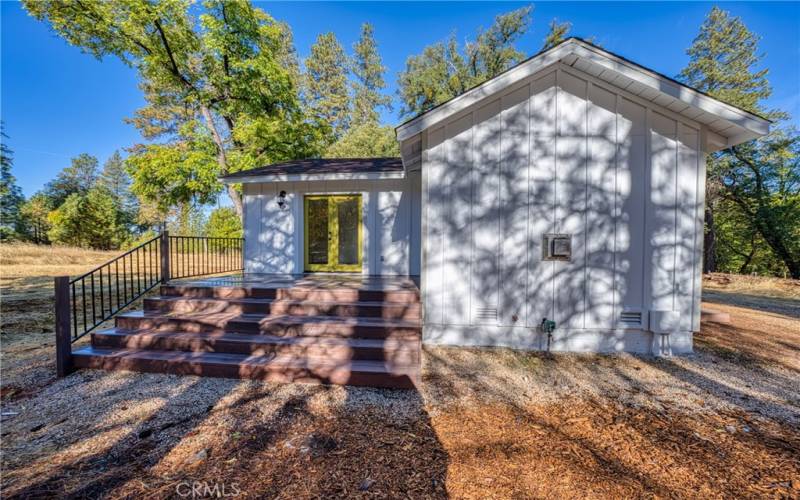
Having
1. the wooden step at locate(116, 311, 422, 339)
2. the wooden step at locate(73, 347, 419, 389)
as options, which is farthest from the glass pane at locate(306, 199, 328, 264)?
the wooden step at locate(73, 347, 419, 389)

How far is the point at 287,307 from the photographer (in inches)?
163

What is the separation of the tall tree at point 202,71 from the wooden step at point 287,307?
7898 millimetres

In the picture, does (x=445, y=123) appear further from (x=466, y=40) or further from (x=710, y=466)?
(x=466, y=40)

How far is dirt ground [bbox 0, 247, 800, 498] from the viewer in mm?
1869

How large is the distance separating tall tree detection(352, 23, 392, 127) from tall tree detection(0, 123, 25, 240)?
2706cm

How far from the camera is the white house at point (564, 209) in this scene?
410 centimetres

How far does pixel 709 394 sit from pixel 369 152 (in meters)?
15.8

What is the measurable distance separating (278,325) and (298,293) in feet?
2.09

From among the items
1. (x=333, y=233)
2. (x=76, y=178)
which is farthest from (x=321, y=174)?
(x=76, y=178)

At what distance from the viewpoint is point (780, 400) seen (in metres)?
2.96

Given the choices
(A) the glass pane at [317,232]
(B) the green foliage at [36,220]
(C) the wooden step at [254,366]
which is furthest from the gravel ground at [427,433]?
(B) the green foliage at [36,220]

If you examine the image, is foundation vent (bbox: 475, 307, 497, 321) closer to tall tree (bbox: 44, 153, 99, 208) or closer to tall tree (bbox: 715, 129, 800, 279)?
tall tree (bbox: 715, 129, 800, 279)

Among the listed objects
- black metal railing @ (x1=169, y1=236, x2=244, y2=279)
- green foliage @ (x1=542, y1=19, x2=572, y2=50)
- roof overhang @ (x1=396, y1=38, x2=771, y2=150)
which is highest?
green foliage @ (x1=542, y1=19, x2=572, y2=50)

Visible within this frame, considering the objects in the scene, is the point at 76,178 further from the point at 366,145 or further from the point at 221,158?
the point at 366,145
